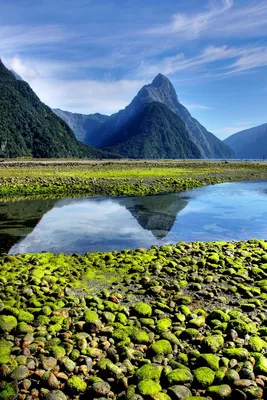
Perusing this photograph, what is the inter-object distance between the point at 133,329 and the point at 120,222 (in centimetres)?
1469

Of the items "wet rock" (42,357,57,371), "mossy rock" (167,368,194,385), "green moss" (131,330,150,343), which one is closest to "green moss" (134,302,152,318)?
"green moss" (131,330,150,343)

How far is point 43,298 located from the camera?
9906 mm

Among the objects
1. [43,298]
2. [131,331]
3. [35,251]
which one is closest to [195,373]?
[131,331]

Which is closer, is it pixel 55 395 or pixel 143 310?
pixel 55 395

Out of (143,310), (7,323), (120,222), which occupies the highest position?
(120,222)

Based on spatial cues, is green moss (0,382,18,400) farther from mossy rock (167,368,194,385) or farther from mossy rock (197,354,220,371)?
mossy rock (197,354,220,371)

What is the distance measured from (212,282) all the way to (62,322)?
5543 millimetres

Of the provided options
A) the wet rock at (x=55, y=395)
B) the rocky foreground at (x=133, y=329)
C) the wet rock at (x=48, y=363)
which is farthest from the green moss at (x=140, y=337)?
the wet rock at (x=55, y=395)

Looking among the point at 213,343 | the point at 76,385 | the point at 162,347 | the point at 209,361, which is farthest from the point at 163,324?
the point at 76,385

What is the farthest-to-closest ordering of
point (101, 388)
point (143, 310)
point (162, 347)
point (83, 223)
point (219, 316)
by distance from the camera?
point (83, 223) → point (143, 310) → point (219, 316) → point (162, 347) → point (101, 388)

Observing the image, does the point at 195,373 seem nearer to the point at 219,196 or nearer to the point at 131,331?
the point at 131,331

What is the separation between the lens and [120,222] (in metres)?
22.9

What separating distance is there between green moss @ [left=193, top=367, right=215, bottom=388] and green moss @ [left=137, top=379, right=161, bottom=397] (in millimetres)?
800

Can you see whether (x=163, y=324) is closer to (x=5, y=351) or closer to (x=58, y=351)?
(x=58, y=351)
